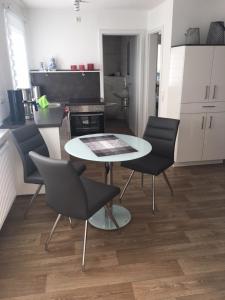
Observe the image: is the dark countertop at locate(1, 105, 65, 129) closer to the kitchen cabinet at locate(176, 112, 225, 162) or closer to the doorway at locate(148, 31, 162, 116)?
the kitchen cabinet at locate(176, 112, 225, 162)

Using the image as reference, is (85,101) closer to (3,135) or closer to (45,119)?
(45,119)

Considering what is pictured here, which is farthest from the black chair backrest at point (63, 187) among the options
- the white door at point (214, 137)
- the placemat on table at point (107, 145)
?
the white door at point (214, 137)

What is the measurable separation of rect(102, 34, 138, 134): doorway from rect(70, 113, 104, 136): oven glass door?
3.79 feet

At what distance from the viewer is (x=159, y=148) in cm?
293

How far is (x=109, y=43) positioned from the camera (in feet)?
22.7

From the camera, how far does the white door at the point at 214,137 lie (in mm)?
3637

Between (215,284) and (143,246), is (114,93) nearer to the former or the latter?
(143,246)

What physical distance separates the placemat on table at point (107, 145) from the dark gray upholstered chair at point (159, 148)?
0.33 m

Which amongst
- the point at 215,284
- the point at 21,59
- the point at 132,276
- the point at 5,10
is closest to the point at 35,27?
the point at 21,59

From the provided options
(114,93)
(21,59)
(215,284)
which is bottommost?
(215,284)

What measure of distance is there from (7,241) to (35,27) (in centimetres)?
369

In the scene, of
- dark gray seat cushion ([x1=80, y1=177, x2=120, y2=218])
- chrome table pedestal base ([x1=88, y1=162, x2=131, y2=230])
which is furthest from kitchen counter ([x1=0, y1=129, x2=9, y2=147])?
chrome table pedestal base ([x1=88, y1=162, x2=131, y2=230])

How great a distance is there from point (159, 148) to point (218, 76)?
4.69ft

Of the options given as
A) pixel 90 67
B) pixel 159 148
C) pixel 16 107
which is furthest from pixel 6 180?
pixel 90 67
